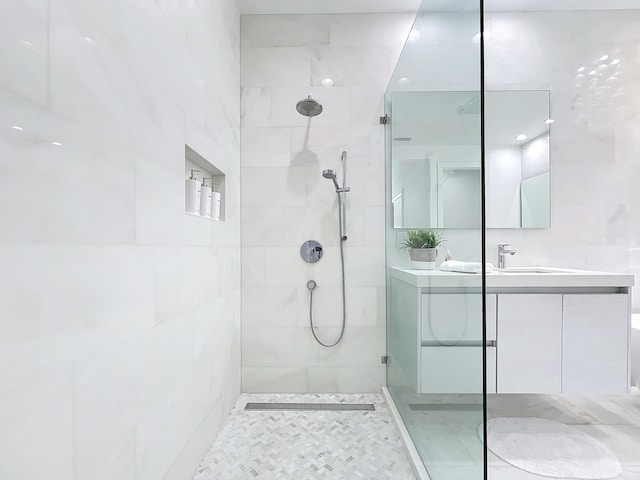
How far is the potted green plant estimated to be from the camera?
128 centimetres

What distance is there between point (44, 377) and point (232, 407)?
1.52 metres

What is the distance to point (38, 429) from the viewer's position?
60 cm

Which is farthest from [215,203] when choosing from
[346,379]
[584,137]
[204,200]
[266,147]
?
[584,137]

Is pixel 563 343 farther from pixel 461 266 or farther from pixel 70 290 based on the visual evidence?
pixel 70 290

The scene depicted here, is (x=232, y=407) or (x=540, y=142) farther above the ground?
(x=540, y=142)

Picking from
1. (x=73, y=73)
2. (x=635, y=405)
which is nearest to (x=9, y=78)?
(x=73, y=73)

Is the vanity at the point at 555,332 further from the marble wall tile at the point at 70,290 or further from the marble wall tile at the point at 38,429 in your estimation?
the marble wall tile at the point at 38,429

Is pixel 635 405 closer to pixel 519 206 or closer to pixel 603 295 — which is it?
pixel 603 295

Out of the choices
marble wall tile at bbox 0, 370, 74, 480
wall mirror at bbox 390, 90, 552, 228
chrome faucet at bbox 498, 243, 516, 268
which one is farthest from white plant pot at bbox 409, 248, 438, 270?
marble wall tile at bbox 0, 370, 74, 480

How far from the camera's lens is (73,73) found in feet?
2.27

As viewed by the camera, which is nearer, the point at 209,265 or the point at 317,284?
the point at 209,265

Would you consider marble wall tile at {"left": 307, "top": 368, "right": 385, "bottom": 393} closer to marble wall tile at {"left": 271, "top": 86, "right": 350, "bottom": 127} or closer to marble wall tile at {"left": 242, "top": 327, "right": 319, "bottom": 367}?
marble wall tile at {"left": 242, "top": 327, "right": 319, "bottom": 367}

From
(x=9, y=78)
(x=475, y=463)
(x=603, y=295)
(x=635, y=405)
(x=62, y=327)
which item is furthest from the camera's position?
(x=635, y=405)

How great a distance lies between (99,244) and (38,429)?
375 millimetres
